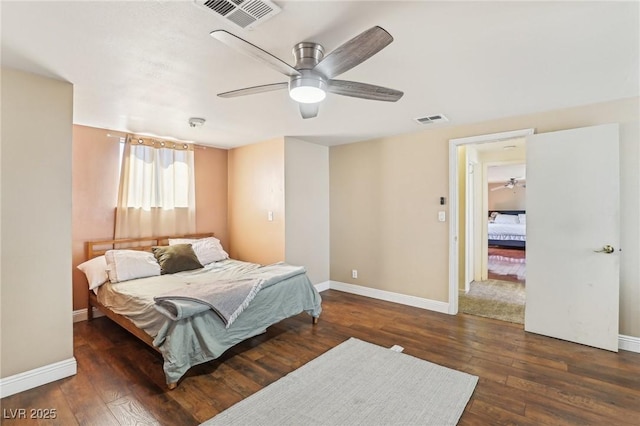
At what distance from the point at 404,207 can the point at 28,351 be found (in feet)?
13.7

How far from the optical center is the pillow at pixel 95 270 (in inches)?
133

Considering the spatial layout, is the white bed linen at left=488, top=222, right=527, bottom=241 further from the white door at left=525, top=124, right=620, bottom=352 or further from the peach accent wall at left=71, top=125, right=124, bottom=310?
the peach accent wall at left=71, top=125, right=124, bottom=310

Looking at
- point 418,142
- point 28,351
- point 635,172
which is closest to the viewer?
point 28,351

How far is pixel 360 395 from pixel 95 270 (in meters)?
3.21

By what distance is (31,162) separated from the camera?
2.33m

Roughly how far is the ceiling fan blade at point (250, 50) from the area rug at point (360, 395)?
7.15 feet

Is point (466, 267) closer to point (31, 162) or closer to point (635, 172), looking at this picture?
point (635, 172)

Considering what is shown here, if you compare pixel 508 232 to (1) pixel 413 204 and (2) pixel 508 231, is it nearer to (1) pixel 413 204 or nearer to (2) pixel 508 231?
(2) pixel 508 231

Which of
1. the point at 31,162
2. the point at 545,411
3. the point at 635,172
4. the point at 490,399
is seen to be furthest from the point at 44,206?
the point at 635,172

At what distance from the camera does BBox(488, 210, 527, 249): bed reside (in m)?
9.08

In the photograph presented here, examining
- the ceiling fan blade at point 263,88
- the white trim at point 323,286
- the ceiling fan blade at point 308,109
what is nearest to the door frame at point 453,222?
the white trim at point 323,286

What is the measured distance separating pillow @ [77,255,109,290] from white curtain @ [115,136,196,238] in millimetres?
517

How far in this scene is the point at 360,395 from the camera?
2180 millimetres

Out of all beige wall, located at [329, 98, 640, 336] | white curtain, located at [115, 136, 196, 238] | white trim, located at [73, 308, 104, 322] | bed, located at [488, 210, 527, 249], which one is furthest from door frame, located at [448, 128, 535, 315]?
bed, located at [488, 210, 527, 249]
